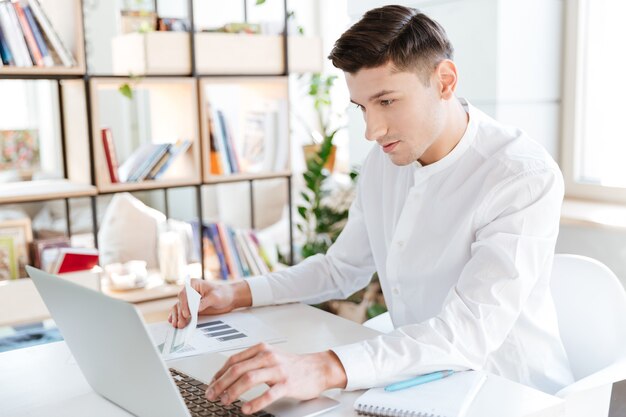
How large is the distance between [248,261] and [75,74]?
1.09 meters

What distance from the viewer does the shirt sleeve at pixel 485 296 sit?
1182 mm

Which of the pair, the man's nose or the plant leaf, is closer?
the man's nose

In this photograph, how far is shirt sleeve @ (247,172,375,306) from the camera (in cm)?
172

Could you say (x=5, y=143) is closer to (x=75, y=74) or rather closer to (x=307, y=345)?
(x=75, y=74)

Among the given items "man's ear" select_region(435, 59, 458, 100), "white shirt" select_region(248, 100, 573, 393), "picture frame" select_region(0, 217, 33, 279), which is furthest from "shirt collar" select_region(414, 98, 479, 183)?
"picture frame" select_region(0, 217, 33, 279)

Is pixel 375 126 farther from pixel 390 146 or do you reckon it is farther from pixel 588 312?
pixel 588 312

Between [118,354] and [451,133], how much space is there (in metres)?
0.86

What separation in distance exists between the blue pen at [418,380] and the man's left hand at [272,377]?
78mm

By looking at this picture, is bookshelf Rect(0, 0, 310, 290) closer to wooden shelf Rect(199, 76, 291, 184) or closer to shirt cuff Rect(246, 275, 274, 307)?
wooden shelf Rect(199, 76, 291, 184)

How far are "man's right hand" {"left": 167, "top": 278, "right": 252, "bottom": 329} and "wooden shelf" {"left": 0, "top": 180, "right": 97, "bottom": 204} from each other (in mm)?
1237

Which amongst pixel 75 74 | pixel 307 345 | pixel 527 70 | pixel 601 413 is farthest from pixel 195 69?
Answer: pixel 601 413

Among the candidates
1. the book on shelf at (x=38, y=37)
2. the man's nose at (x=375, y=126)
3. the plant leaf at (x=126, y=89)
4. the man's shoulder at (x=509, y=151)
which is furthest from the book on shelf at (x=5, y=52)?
the man's shoulder at (x=509, y=151)

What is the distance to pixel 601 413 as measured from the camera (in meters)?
1.44

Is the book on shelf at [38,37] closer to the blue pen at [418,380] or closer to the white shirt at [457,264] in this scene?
the white shirt at [457,264]
